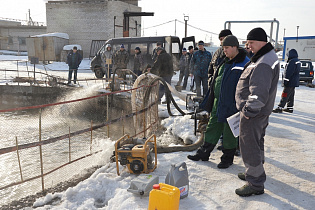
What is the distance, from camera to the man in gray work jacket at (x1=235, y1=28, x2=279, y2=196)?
2.74 metres

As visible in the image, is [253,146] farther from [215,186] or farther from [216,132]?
[216,132]

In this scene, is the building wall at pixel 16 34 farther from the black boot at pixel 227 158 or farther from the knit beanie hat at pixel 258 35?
the knit beanie hat at pixel 258 35

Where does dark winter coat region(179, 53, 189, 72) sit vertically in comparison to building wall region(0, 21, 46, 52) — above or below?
below

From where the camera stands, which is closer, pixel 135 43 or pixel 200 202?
pixel 200 202

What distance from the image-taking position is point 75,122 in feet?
33.3

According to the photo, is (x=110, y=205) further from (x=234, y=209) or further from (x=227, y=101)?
(x=227, y=101)

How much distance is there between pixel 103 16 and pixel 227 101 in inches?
1176

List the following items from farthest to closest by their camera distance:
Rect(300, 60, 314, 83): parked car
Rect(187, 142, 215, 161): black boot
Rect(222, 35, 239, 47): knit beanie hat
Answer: Rect(300, 60, 314, 83): parked car → Rect(187, 142, 215, 161): black boot → Rect(222, 35, 239, 47): knit beanie hat

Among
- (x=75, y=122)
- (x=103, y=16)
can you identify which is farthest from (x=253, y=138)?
(x=103, y=16)

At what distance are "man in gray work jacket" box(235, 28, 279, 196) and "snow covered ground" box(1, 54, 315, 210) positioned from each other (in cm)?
22

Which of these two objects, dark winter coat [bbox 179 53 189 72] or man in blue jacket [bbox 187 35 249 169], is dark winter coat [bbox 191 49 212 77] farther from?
man in blue jacket [bbox 187 35 249 169]

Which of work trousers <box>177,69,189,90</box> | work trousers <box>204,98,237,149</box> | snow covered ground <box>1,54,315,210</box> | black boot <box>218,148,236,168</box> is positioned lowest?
snow covered ground <box>1,54,315,210</box>

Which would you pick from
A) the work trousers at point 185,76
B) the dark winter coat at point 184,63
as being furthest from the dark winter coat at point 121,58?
the work trousers at point 185,76

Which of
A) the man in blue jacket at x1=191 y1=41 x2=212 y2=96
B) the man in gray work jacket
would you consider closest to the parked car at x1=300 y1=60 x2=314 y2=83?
the man in blue jacket at x1=191 y1=41 x2=212 y2=96
